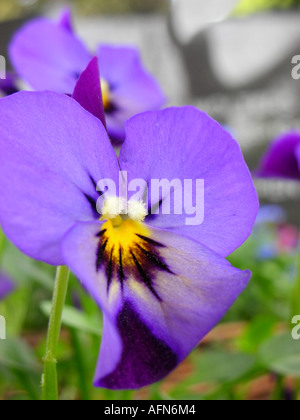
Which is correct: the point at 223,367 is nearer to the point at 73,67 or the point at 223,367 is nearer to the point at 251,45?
A: the point at 73,67

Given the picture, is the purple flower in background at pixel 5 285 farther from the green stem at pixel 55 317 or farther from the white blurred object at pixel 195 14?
the white blurred object at pixel 195 14

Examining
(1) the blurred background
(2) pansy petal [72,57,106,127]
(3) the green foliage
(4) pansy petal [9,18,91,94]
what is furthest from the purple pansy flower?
(3) the green foliage

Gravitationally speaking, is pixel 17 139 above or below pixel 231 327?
below
